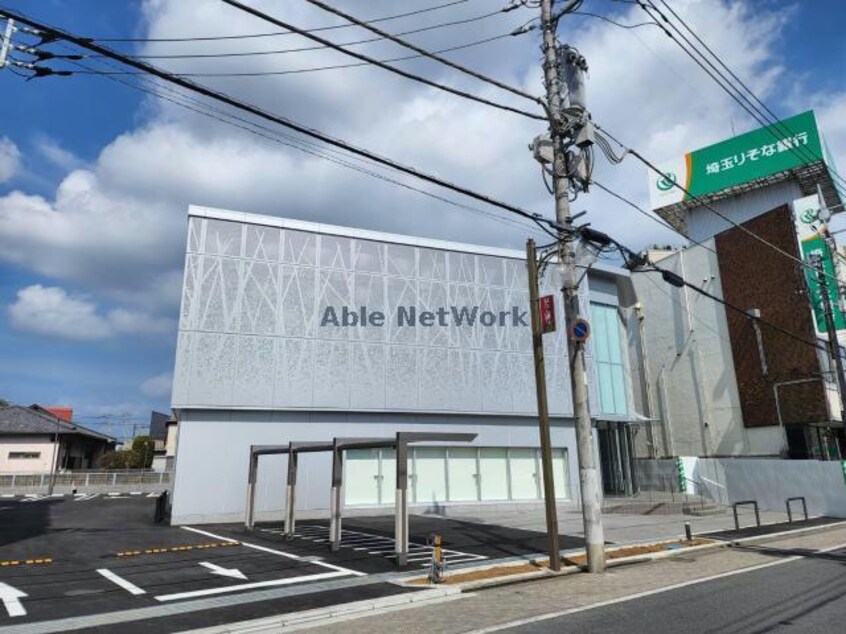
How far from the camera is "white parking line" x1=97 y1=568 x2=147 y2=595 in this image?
9.81 meters

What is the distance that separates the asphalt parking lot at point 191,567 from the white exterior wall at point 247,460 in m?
1.01

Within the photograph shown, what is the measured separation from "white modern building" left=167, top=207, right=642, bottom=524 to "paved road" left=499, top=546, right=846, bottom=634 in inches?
561

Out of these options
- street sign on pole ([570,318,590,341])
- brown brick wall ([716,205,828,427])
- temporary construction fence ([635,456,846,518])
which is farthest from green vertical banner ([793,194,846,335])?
street sign on pole ([570,318,590,341])

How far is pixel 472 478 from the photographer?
81.0ft

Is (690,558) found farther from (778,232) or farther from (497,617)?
(778,232)

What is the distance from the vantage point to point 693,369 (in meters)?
36.1

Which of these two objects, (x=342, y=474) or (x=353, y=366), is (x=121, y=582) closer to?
(x=342, y=474)

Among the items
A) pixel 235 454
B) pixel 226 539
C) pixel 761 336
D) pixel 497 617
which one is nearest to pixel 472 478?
pixel 235 454

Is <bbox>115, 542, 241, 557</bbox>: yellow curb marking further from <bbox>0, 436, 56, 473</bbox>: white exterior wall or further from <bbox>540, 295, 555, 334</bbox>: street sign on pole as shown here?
<bbox>0, 436, 56, 473</bbox>: white exterior wall

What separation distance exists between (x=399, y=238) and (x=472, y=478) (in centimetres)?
1050

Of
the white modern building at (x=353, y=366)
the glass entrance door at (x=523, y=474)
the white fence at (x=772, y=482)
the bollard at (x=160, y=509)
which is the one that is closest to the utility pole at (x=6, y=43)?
the white modern building at (x=353, y=366)

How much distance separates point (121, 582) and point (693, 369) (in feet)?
111

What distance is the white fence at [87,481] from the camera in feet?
128

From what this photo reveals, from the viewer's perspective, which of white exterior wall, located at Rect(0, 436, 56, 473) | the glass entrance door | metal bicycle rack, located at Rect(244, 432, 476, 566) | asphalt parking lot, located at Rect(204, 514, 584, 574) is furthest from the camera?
white exterior wall, located at Rect(0, 436, 56, 473)
